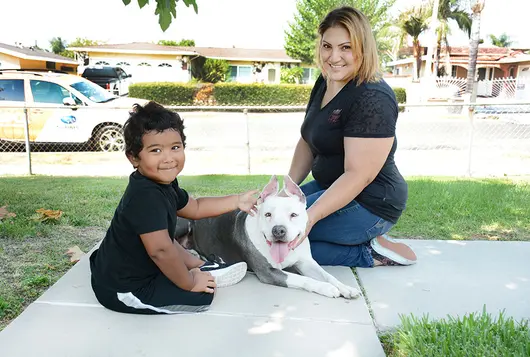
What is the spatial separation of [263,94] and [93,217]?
25082 millimetres

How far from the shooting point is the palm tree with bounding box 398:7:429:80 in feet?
136

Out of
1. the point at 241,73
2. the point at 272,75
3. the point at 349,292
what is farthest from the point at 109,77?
the point at 349,292

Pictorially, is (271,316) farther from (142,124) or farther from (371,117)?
(371,117)

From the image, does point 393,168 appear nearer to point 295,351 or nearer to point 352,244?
point 352,244

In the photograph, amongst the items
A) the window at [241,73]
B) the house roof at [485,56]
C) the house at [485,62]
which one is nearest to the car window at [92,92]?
the window at [241,73]

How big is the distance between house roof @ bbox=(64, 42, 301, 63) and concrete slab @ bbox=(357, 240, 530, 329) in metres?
33.4

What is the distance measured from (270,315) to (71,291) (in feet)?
4.36

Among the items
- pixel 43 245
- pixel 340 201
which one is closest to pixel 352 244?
pixel 340 201

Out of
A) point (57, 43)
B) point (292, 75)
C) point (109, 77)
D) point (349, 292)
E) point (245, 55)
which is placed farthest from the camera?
point (57, 43)

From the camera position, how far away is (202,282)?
2938 mm

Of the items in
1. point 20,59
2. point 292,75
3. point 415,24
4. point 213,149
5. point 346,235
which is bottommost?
point 213,149

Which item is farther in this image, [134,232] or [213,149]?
[213,149]

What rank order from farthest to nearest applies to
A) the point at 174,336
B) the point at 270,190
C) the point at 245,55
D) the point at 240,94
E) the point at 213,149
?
the point at 245,55 → the point at 240,94 → the point at 213,149 → the point at 270,190 → the point at 174,336

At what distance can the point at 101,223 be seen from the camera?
487 cm
